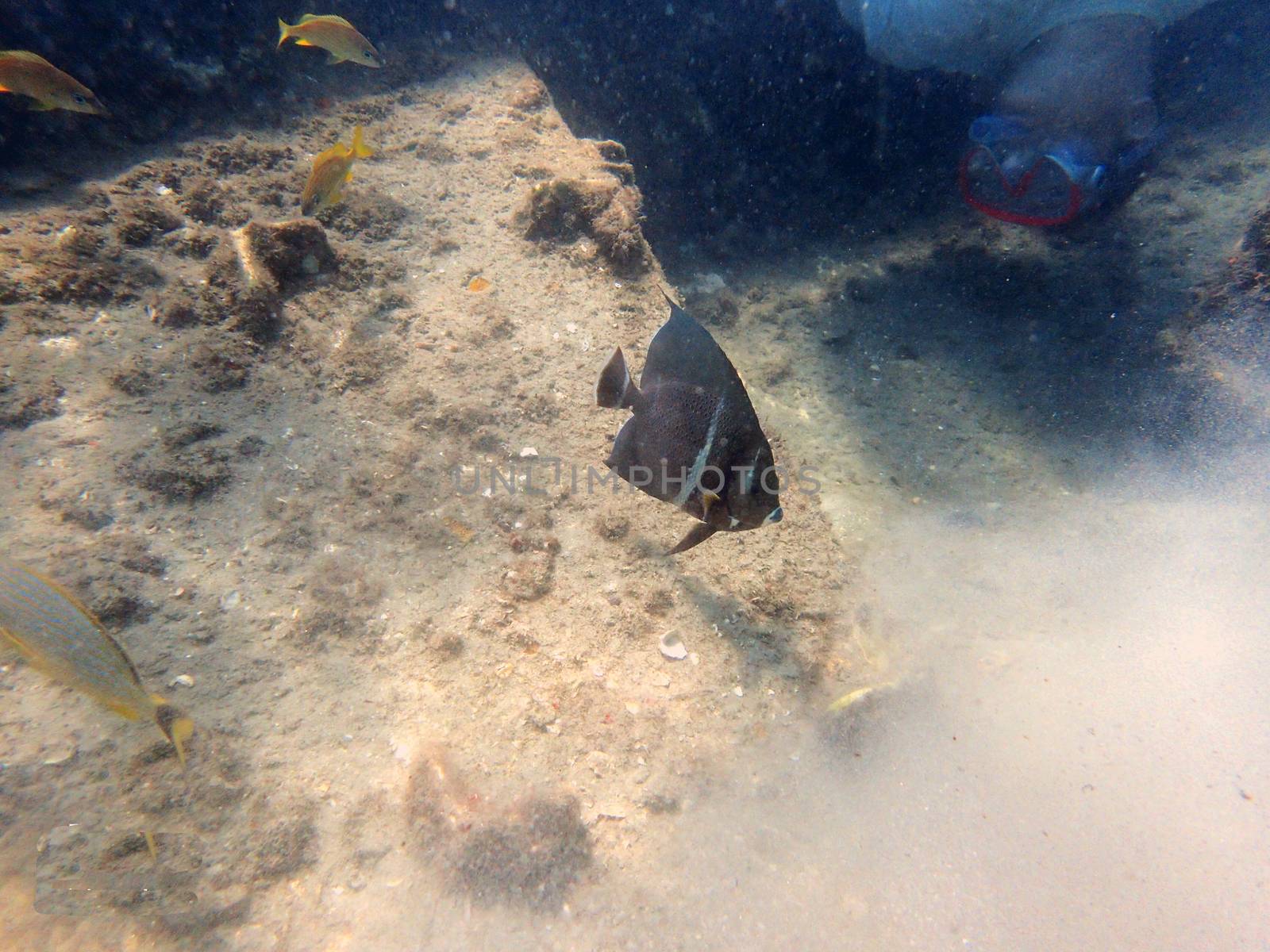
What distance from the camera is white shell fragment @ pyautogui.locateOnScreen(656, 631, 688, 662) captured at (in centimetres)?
302

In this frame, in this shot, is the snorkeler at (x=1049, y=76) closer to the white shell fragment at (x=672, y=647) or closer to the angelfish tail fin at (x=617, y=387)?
the angelfish tail fin at (x=617, y=387)

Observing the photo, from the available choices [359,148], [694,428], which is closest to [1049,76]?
[694,428]

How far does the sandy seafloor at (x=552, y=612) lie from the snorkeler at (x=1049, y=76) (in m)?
1.01

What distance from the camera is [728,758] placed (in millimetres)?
2734

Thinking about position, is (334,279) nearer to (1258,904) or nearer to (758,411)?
(758,411)

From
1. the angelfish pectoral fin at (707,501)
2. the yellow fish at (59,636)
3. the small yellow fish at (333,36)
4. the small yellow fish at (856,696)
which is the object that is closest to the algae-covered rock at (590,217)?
the small yellow fish at (333,36)

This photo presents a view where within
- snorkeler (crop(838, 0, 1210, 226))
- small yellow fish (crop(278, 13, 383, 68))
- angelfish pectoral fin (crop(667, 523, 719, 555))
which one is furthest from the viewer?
snorkeler (crop(838, 0, 1210, 226))

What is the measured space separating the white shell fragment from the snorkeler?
18.0ft

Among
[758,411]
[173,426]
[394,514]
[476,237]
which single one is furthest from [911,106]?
[173,426]

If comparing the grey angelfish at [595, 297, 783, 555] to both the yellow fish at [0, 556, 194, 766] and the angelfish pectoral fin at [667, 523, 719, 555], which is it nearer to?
the angelfish pectoral fin at [667, 523, 719, 555]

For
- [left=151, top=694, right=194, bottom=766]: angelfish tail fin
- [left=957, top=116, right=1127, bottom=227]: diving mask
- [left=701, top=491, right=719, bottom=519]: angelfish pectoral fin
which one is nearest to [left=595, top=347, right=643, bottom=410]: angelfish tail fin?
[left=701, top=491, right=719, bottom=519]: angelfish pectoral fin

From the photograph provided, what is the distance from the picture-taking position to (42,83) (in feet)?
11.9

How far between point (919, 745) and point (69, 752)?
4.05 metres

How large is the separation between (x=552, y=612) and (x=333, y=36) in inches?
205
